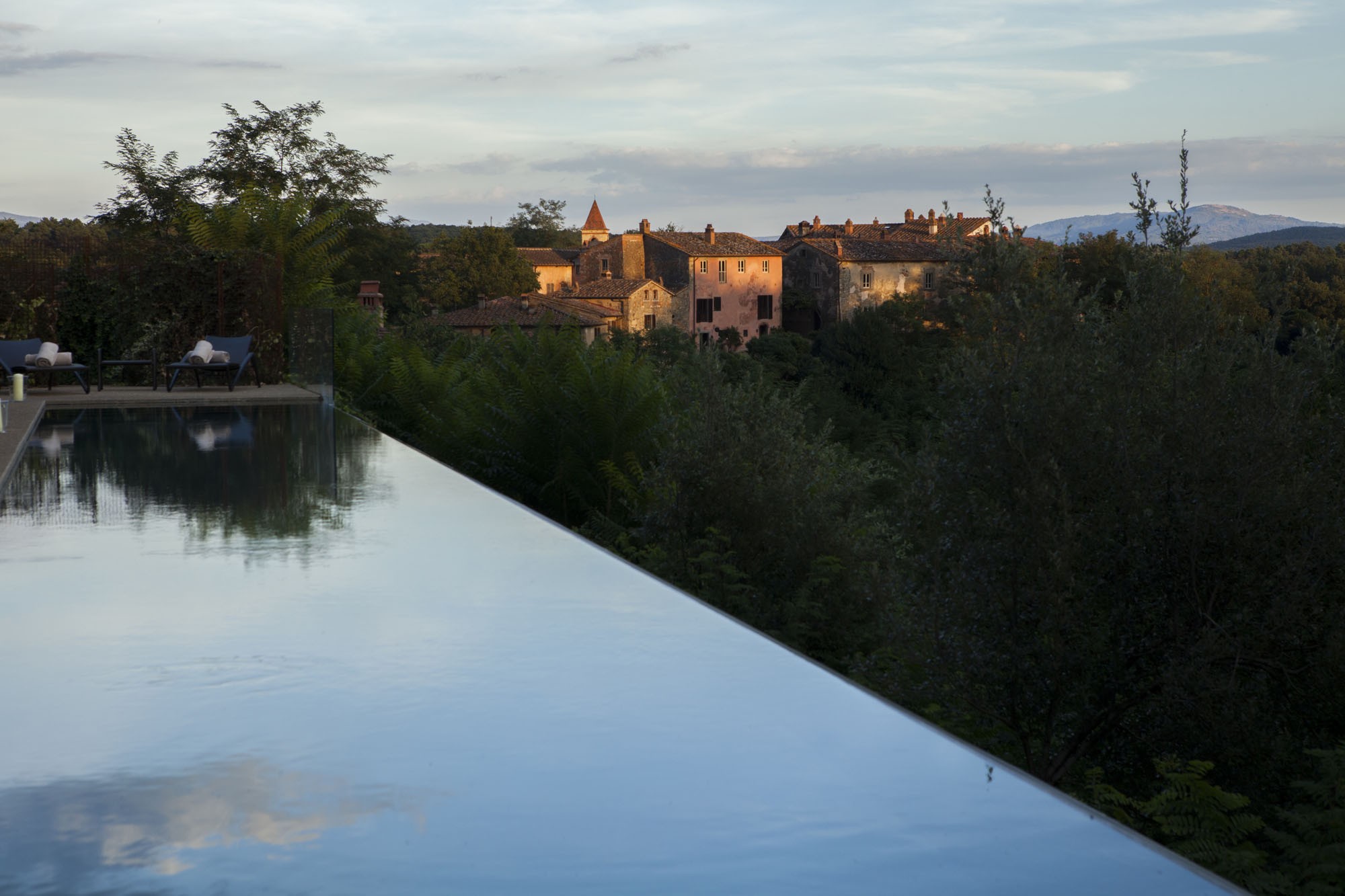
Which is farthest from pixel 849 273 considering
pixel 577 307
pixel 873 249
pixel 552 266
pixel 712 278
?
pixel 552 266

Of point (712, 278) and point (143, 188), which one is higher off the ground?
point (712, 278)

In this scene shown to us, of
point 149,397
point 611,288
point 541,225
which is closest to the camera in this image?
point 149,397

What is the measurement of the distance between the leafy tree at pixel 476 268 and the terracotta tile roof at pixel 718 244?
442 inches

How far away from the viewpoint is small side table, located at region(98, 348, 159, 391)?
1445 cm

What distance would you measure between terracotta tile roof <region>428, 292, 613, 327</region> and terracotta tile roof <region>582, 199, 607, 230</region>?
51.0 meters

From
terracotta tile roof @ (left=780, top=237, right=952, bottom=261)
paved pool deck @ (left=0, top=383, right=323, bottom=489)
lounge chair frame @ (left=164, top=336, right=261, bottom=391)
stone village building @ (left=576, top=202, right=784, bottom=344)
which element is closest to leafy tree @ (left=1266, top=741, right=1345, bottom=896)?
paved pool deck @ (left=0, top=383, right=323, bottom=489)

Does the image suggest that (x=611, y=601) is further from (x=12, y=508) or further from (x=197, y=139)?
(x=197, y=139)

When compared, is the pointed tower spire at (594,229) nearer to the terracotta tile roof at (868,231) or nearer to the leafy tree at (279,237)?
the terracotta tile roof at (868,231)

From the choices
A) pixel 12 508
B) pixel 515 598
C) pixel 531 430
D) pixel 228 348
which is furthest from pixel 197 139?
pixel 515 598

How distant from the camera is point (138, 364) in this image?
49.2ft

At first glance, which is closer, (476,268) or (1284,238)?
(1284,238)

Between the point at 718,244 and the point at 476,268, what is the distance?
56.3 feet

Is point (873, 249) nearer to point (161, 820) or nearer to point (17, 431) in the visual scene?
point (17, 431)

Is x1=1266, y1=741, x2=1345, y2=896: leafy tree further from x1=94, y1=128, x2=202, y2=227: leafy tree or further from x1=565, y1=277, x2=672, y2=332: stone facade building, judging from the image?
x1=565, y1=277, x2=672, y2=332: stone facade building
